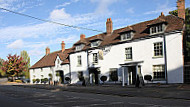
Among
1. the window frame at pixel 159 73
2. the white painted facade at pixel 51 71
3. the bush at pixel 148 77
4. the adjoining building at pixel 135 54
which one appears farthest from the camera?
the white painted facade at pixel 51 71

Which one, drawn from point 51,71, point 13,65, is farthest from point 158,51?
point 13,65

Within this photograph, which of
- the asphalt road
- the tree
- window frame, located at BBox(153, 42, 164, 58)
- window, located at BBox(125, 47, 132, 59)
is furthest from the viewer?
the tree

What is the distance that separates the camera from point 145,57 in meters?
22.8

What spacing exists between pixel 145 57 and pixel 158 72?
8.19 ft

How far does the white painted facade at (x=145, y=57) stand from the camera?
789 inches

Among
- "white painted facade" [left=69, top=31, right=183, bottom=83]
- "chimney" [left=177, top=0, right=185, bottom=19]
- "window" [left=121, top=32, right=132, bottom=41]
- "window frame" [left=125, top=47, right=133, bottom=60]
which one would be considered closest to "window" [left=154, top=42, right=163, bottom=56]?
"white painted facade" [left=69, top=31, right=183, bottom=83]

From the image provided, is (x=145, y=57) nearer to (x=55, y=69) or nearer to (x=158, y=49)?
(x=158, y=49)

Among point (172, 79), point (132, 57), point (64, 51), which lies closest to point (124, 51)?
point (132, 57)

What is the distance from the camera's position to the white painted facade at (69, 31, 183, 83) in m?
20.0

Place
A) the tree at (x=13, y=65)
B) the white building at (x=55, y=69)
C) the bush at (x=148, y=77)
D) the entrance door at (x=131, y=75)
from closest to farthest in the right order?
1. the bush at (x=148, y=77)
2. the entrance door at (x=131, y=75)
3. the white building at (x=55, y=69)
4. the tree at (x=13, y=65)

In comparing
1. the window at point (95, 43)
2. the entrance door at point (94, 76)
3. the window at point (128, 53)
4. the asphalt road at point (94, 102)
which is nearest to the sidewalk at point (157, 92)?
the asphalt road at point (94, 102)

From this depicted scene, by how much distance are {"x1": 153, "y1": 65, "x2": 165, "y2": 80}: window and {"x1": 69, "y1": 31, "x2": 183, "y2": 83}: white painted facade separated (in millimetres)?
396

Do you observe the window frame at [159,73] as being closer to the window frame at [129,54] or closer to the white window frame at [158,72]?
the white window frame at [158,72]

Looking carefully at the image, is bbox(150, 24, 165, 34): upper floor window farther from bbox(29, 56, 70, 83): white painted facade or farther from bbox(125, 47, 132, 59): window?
bbox(29, 56, 70, 83): white painted facade
